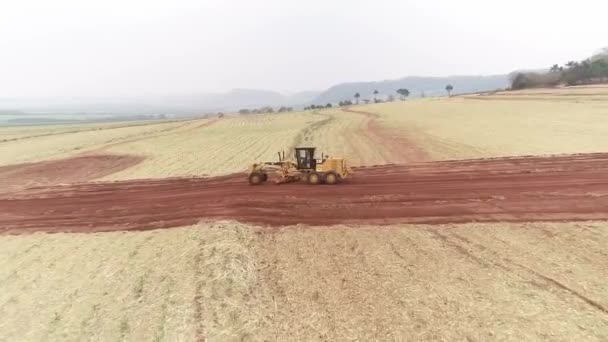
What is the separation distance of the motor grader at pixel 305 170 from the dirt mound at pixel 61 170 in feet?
44.7

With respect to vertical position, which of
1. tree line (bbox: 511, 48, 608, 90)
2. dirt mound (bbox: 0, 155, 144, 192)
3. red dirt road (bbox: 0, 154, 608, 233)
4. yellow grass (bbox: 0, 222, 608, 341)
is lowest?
yellow grass (bbox: 0, 222, 608, 341)

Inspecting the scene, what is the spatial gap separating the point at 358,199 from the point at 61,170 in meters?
24.8

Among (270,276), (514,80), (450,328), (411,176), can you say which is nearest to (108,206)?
(270,276)

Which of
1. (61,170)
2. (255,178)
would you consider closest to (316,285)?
(255,178)

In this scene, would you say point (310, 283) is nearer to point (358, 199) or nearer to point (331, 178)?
point (358, 199)

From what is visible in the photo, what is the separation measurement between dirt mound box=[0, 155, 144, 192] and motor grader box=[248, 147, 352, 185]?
13.6 metres

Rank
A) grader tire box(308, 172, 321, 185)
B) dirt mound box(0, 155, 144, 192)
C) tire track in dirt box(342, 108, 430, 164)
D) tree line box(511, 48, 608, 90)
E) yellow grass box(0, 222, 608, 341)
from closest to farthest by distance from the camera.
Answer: yellow grass box(0, 222, 608, 341) → grader tire box(308, 172, 321, 185) → tire track in dirt box(342, 108, 430, 164) → dirt mound box(0, 155, 144, 192) → tree line box(511, 48, 608, 90)

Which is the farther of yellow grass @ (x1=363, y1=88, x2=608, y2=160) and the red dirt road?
yellow grass @ (x1=363, y1=88, x2=608, y2=160)

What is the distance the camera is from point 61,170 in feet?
100

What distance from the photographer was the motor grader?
1966 cm

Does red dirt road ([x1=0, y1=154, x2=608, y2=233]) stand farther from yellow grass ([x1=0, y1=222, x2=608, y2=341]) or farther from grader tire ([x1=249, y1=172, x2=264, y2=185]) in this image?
yellow grass ([x1=0, y1=222, x2=608, y2=341])

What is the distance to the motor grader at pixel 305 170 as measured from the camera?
64.5ft

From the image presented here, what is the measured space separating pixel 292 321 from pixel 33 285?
7.70 metres

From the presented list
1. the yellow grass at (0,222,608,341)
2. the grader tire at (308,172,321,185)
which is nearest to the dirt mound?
the yellow grass at (0,222,608,341)
